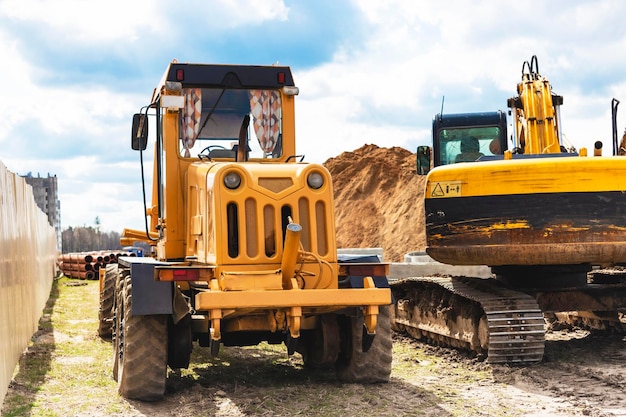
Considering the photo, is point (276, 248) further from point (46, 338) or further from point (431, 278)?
point (46, 338)

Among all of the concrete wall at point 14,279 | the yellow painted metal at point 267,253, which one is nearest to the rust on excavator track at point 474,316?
the yellow painted metal at point 267,253

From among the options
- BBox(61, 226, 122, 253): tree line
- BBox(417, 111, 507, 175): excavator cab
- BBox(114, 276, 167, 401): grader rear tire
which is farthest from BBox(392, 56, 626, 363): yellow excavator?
BBox(61, 226, 122, 253): tree line

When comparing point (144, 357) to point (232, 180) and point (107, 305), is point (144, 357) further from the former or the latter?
point (107, 305)

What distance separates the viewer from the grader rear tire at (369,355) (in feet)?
26.7

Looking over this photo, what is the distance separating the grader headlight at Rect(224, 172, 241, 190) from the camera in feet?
24.3

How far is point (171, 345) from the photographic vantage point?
7.92 meters

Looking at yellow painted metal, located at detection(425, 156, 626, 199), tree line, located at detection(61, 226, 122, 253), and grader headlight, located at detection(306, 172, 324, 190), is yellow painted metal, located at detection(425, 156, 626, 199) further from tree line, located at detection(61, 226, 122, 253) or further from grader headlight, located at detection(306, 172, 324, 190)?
tree line, located at detection(61, 226, 122, 253)

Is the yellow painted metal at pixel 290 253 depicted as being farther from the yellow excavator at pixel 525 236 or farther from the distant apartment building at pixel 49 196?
the distant apartment building at pixel 49 196

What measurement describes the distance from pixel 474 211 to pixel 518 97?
285 centimetres

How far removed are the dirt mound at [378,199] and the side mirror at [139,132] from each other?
1108 inches

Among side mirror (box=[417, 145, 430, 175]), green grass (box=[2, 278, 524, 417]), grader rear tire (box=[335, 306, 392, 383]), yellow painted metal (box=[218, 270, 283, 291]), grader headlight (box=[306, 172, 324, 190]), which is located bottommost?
green grass (box=[2, 278, 524, 417])

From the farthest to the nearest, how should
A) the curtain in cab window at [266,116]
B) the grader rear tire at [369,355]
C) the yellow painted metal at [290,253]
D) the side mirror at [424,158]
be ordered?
the side mirror at [424,158] < the curtain in cab window at [266,116] < the grader rear tire at [369,355] < the yellow painted metal at [290,253]

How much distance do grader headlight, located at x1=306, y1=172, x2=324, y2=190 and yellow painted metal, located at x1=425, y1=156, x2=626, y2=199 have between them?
2.47m

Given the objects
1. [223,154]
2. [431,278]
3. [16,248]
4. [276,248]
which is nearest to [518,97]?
[431,278]
